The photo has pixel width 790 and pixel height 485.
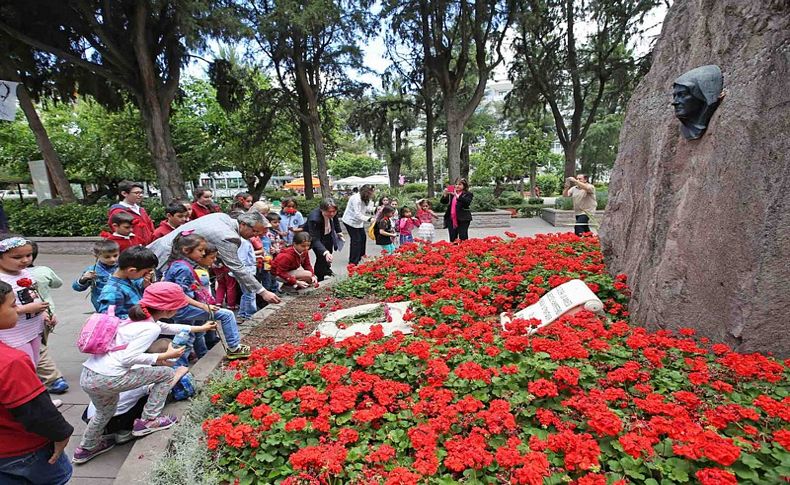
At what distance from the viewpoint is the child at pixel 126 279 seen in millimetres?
3367

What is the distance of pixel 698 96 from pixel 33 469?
4890 mm

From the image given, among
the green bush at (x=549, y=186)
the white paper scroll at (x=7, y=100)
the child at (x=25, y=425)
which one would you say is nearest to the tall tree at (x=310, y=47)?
the white paper scroll at (x=7, y=100)

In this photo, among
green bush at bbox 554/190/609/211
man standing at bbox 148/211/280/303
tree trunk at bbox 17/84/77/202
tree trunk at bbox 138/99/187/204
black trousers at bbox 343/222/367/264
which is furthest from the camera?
green bush at bbox 554/190/609/211

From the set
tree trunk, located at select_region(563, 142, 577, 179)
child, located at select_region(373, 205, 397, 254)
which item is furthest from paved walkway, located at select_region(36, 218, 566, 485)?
tree trunk, located at select_region(563, 142, 577, 179)

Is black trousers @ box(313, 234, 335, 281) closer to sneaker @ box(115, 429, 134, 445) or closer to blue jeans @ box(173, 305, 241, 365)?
blue jeans @ box(173, 305, 241, 365)

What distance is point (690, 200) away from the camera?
3.24 meters

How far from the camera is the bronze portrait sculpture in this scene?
311 cm

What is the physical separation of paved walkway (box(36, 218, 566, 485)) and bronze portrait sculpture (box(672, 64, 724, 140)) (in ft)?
16.5

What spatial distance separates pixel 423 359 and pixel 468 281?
2055 mm

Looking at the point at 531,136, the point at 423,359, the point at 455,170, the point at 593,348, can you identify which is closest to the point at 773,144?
the point at 593,348

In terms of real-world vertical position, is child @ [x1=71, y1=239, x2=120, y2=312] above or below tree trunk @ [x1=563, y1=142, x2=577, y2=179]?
below

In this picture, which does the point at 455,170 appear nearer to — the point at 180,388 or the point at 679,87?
the point at 679,87

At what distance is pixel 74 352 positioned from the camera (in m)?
4.96

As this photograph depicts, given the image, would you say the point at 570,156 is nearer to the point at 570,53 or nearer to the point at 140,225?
the point at 570,53
